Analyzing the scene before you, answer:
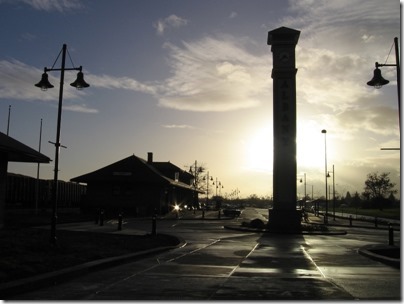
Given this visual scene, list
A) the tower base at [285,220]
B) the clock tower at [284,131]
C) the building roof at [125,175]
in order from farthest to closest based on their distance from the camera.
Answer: the building roof at [125,175] → the clock tower at [284,131] → the tower base at [285,220]

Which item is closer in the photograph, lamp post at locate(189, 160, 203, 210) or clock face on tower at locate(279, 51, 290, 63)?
clock face on tower at locate(279, 51, 290, 63)

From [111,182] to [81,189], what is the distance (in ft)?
35.7

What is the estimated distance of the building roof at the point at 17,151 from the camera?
1775cm

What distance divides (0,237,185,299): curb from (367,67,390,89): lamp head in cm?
979

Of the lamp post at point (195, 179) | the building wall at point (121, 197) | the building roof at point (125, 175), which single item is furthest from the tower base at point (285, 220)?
the lamp post at point (195, 179)

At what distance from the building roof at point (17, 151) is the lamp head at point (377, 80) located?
13.0 meters

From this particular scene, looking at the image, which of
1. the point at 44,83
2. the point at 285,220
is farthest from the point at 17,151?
the point at 285,220

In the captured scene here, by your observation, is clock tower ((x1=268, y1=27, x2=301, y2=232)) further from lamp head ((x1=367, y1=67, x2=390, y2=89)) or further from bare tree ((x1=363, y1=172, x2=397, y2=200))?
bare tree ((x1=363, y1=172, x2=397, y2=200))

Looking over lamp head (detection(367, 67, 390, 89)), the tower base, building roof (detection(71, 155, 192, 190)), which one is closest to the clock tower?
the tower base

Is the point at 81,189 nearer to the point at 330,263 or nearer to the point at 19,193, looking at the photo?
the point at 19,193

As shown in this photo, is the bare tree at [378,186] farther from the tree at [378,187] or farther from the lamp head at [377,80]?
the lamp head at [377,80]

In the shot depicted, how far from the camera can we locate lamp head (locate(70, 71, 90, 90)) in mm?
17031

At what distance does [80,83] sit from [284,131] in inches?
742

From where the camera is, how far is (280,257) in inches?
647
